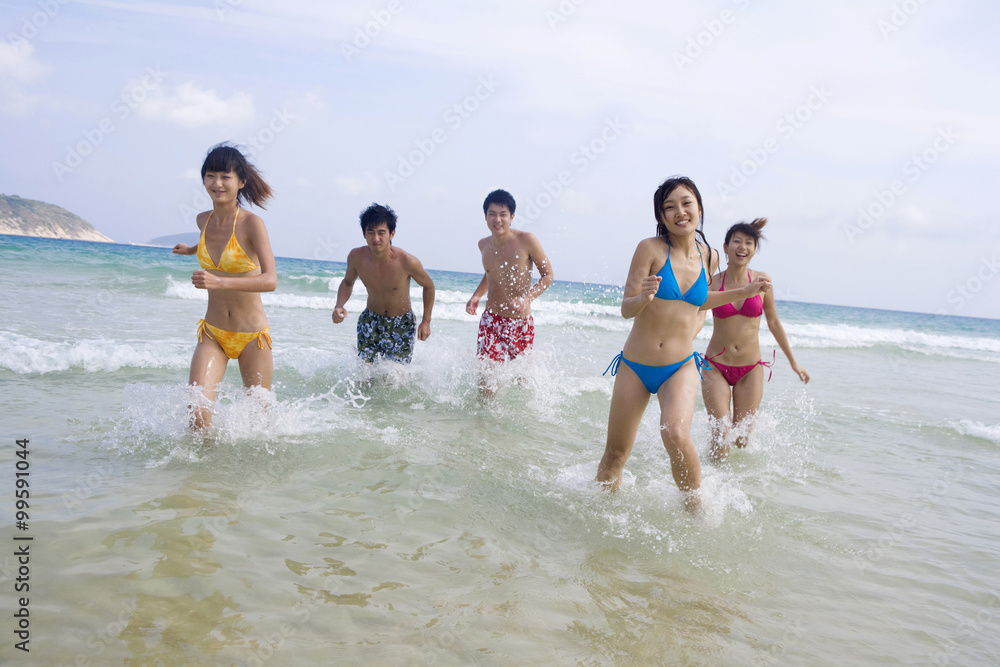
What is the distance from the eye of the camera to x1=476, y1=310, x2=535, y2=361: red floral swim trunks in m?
6.59

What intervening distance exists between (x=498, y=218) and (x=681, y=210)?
120 inches

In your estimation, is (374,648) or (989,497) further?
(989,497)

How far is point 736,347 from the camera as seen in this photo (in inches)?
213

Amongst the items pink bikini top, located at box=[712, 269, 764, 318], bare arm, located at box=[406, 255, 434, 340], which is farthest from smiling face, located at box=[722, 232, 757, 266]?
bare arm, located at box=[406, 255, 434, 340]

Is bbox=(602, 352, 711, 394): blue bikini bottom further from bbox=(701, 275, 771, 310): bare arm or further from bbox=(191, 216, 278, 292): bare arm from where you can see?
bbox=(191, 216, 278, 292): bare arm

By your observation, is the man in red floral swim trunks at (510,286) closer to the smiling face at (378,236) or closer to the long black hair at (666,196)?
the smiling face at (378,236)

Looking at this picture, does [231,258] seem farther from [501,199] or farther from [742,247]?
[742,247]

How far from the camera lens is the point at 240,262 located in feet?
13.9

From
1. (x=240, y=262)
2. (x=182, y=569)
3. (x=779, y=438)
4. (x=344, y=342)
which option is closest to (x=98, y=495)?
(x=182, y=569)

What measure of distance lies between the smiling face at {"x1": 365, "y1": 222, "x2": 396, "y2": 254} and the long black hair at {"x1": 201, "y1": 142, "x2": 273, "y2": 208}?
1.76 meters

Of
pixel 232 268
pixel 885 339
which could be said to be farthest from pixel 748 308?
pixel 885 339

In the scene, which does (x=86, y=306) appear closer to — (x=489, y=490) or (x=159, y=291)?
(x=159, y=291)

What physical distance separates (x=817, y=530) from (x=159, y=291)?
16.2 m

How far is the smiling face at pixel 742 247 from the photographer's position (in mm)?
5297
